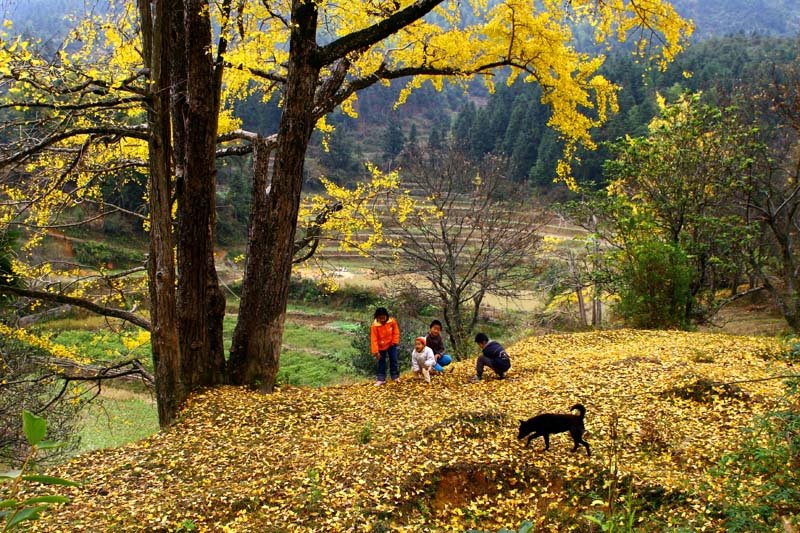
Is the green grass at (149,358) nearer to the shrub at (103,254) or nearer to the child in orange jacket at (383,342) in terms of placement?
the child in orange jacket at (383,342)

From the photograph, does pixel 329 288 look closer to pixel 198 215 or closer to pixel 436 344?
pixel 436 344

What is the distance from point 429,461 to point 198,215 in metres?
4.05

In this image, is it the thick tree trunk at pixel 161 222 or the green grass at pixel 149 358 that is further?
the green grass at pixel 149 358

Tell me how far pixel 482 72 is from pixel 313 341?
2716 centimetres

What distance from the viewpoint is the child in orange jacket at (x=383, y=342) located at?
828cm

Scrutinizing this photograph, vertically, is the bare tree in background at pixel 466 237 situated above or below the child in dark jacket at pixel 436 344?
above

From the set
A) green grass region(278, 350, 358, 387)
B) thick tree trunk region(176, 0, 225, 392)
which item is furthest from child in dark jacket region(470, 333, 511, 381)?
green grass region(278, 350, 358, 387)

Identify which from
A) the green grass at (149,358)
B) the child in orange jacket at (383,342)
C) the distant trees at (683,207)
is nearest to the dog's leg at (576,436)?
the child in orange jacket at (383,342)

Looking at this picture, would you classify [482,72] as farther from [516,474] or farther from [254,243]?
[516,474]

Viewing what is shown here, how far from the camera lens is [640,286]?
11930 mm

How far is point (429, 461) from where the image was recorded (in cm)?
502

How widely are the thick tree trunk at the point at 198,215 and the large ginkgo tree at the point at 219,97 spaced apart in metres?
0.01

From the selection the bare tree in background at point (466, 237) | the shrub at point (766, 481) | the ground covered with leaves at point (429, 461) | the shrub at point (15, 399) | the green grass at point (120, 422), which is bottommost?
the green grass at point (120, 422)

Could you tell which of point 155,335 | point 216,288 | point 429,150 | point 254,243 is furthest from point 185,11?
point 429,150
